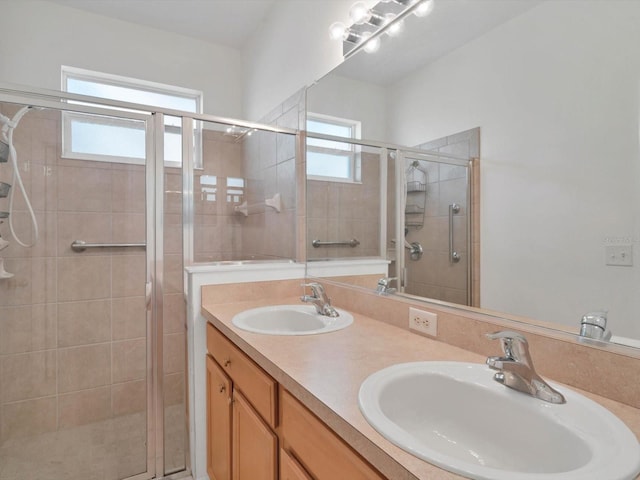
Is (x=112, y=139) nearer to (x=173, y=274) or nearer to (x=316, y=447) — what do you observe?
(x=173, y=274)

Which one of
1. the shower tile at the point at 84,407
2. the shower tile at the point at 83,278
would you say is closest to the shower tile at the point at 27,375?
the shower tile at the point at 84,407

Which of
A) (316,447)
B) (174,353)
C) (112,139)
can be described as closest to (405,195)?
(316,447)

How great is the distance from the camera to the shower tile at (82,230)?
6.47ft

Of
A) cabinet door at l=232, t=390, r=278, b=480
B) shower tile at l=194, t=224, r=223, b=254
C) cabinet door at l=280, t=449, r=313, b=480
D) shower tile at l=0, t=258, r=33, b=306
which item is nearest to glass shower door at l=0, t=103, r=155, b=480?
shower tile at l=0, t=258, r=33, b=306

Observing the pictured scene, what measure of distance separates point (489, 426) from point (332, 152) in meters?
1.45

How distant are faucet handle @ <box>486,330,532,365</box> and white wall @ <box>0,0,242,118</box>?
2.76 meters

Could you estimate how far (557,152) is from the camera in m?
0.91

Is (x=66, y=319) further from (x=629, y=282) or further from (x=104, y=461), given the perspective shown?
(x=629, y=282)

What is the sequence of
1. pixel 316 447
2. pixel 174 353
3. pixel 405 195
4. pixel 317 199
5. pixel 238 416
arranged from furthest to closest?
1. pixel 317 199
2. pixel 174 353
3. pixel 405 195
4. pixel 238 416
5. pixel 316 447

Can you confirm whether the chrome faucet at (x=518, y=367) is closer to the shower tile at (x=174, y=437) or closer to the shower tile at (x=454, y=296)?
the shower tile at (x=454, y=296)

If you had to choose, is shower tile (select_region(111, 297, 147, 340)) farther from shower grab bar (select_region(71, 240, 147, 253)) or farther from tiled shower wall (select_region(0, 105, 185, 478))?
shower grab bar (select_region(71, 240, 147, 253))

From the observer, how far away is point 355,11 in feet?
5.48

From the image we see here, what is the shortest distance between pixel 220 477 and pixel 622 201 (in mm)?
1713

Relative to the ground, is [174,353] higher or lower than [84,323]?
lower
